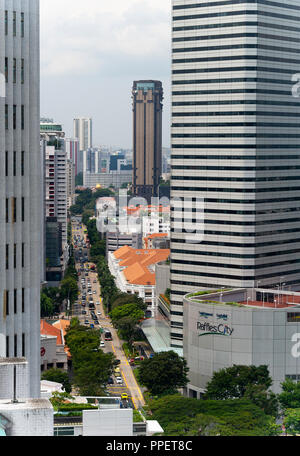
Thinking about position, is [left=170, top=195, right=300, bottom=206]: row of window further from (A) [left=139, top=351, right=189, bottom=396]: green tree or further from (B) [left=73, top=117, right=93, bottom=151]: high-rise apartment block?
(B) [left=73, top=117, right=93, bottom=151]: high-rise apartment block

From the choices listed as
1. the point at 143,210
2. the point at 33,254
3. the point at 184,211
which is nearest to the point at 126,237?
the point at 143,210

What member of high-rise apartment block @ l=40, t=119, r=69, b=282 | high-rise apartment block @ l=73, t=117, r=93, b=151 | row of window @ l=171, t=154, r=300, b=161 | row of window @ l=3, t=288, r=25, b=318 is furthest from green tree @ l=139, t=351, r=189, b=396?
high-rise apartment block @ l=73, t=117, r=93, b=151

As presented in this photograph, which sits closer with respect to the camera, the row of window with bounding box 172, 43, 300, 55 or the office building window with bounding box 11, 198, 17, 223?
the office building window with bounding box 11, 198, 17, 223

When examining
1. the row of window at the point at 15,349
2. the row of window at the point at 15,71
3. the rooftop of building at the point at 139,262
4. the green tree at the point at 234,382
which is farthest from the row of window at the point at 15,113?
the rooftop of building at the point at 139,262

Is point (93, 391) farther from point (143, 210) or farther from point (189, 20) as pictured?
point (143, 210)

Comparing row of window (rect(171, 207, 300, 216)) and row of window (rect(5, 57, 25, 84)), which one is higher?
row of window (rect(5, 57, 25, 84))
